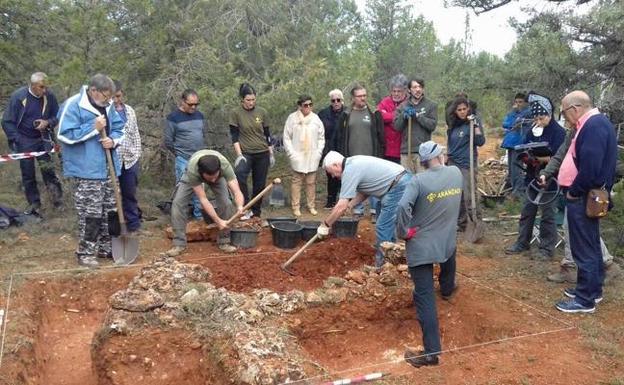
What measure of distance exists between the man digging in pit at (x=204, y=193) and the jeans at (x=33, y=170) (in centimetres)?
206

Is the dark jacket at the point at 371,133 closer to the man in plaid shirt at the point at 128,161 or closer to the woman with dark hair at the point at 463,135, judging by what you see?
the woman with dark hair at the point at 463,135

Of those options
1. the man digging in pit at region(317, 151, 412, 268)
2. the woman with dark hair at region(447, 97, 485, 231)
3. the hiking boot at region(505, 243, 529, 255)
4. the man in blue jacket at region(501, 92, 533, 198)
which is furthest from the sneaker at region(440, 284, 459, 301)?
the man in blue jacket at region(501, 92, 533, 198)

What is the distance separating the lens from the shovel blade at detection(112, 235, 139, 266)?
5785 mm

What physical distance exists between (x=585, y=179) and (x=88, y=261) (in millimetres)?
4675

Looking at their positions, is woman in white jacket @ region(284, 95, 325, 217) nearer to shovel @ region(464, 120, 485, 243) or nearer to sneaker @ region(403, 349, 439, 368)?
shovel @ region(464, 120, 485, 243)

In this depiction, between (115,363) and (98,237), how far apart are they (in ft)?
7.85

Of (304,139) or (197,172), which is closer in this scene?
(197,172)

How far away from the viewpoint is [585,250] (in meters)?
4.65

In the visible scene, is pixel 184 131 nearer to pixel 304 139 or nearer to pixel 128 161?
pixel 128 161

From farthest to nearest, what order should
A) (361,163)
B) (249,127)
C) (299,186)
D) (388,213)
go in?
(299,186) < (249,127) < (388,213) < (361,163)

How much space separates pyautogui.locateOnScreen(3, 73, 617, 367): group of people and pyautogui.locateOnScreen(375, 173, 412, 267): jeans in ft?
0.04

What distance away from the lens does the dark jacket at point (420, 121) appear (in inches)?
279

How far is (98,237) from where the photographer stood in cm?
595

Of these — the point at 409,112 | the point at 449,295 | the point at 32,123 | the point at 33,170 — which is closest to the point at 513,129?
the point at 409,112
